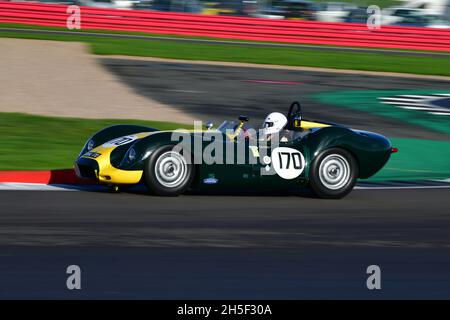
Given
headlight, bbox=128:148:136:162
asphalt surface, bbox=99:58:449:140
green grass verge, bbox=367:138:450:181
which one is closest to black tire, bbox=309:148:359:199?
green grass verge, bbox=367:138:450:181

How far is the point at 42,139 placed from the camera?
12375mm

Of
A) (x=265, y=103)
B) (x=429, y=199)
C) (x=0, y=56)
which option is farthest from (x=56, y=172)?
(x=0, y=56)

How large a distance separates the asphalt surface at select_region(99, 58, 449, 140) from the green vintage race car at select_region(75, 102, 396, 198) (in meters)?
4.80

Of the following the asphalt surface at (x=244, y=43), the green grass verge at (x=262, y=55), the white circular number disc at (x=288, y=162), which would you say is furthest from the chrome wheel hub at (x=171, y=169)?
the asphalt surface at (x=244, y=43)

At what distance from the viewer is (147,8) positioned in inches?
1154

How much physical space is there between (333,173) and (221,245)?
2752 millimetres

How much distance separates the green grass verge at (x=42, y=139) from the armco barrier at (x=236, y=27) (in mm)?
14807

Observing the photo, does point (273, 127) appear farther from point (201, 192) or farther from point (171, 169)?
point (171, 169)

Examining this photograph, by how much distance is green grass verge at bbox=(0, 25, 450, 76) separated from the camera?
22781mm

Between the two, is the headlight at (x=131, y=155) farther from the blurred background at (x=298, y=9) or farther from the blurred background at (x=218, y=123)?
the blurred background at (x=298, y=9)

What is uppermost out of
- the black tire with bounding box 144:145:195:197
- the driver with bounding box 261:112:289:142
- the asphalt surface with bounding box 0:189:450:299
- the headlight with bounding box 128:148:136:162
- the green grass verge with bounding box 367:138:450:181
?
the green grass verge with bounding box 367:138:450:181

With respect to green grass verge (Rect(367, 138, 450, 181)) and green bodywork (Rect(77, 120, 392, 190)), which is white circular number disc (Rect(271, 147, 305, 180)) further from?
green grass verge (Rect(367, 138, 450, 181))

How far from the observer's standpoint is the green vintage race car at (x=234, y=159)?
8953mm

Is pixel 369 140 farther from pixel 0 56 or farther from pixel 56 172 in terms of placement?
pixel 0 56
